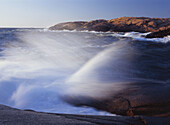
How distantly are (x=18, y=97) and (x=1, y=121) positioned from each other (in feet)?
5.38

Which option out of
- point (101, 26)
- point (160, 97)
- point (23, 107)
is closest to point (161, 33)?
point (160, 97)

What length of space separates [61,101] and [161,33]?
2210cm

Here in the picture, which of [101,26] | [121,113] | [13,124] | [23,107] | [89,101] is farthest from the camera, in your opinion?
[101,26]

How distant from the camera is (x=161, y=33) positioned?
20.8 m

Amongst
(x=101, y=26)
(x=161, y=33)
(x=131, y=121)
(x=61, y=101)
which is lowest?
(x=61, y=101)

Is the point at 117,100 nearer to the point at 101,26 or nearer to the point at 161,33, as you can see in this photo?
the point at 161,33

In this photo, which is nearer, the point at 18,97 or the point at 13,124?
the point at 13,124

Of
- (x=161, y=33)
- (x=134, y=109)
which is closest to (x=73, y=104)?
(x=134, y=109)

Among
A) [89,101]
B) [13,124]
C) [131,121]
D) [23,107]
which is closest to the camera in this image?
[13,124]

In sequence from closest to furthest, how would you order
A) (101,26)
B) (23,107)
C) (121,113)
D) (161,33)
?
(121,113), (23,107), (161,33), (101,26)

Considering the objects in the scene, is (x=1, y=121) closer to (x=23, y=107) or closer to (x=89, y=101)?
(x=23, y=107)

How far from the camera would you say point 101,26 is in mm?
54969

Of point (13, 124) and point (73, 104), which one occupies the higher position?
point (13, 124)

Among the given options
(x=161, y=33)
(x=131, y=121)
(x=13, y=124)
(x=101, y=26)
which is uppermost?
(x=101, y=26)
